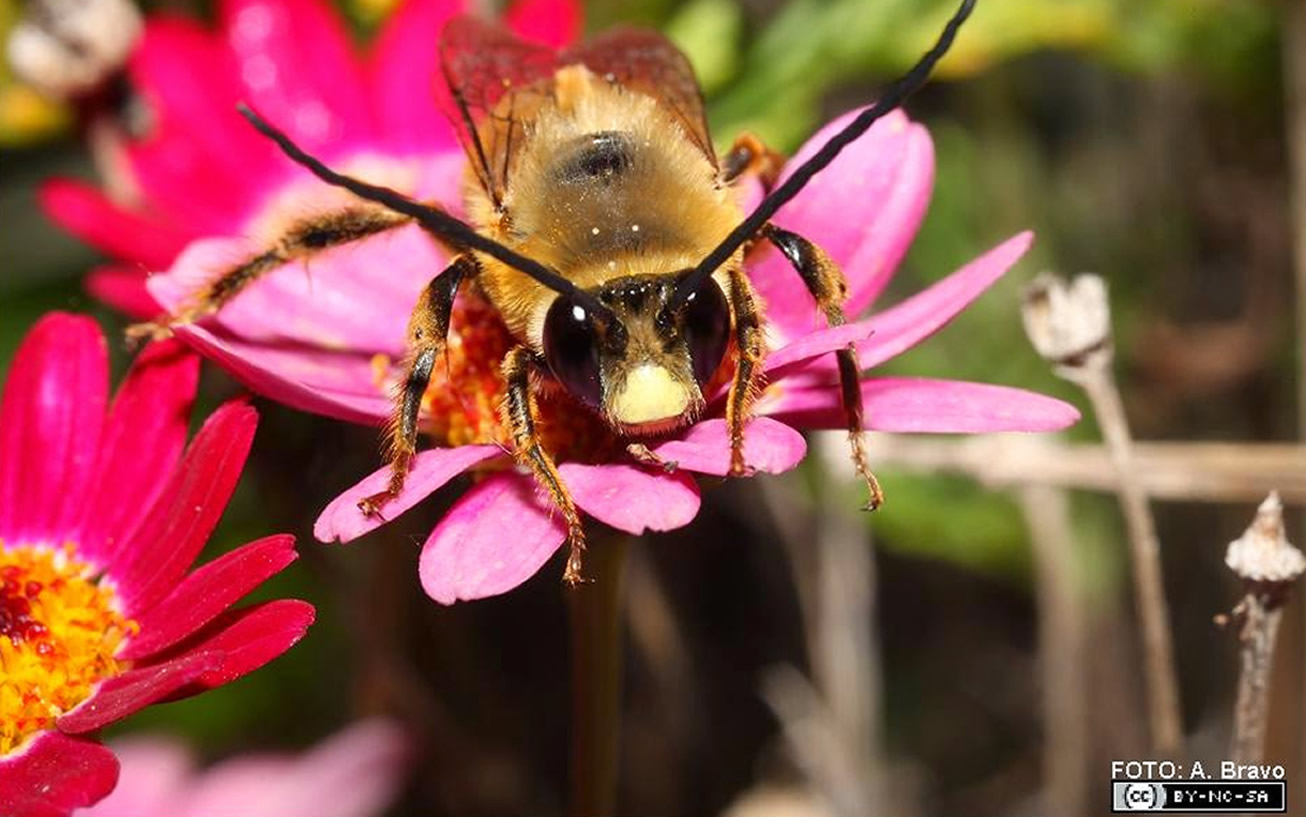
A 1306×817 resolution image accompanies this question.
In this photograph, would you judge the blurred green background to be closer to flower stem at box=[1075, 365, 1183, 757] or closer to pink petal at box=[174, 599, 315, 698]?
flower stem at box=[1075, 365, 1183, 757]

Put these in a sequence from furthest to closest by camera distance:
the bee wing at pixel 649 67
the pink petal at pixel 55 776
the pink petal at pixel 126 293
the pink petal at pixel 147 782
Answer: the pink petal at pixel 147 782
the pink petal at pixel 126 293
the bee wing at pixel 649 67
the pink petal at pixel 55 776

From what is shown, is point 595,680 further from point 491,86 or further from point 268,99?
point 268,99

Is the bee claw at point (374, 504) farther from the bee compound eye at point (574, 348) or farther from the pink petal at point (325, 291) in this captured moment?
the pink petal at point (325, 291)

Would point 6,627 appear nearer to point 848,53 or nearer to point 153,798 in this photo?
point 153,798

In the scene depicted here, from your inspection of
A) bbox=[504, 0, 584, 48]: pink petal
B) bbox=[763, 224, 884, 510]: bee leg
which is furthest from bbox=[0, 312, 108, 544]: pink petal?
bbox=[504, 0, 584, 48]: pink petal

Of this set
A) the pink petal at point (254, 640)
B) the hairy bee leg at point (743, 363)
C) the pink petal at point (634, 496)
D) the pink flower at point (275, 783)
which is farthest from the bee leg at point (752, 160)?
the pink flower at point (275, 783)

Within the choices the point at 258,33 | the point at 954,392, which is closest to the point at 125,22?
the point at 258,33
